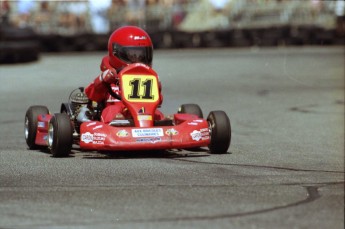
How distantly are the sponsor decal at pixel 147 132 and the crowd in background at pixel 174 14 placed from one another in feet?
109

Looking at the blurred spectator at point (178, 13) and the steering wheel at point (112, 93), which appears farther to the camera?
the blurred spectator at point (178, 13)

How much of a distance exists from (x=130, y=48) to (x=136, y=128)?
1065 mm

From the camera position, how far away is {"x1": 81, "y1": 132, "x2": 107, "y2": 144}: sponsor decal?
7.56 m

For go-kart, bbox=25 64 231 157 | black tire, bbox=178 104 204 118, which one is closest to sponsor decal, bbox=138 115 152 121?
go-kart, bbox=25 64 231 157

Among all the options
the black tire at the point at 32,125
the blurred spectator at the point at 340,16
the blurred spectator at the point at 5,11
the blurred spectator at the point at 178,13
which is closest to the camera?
the black tire at the point at 32,125

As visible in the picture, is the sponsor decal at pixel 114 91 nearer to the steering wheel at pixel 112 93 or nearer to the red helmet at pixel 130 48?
the steering wheel at pixel 112 93

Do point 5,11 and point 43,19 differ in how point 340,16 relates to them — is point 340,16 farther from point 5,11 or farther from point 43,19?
point 5,11

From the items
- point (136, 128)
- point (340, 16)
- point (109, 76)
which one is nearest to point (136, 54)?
point (109, 76)

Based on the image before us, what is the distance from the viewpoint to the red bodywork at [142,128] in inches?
296

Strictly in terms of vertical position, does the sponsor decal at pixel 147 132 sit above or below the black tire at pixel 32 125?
above

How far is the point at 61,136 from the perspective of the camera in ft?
25.0

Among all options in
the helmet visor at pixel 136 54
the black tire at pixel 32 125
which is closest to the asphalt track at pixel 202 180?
the black tire at pixel 32 125

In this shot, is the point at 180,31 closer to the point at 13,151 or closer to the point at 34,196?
the point at 13,151

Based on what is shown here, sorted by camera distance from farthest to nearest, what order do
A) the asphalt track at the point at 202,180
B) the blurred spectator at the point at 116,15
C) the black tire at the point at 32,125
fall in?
the blurred spectator at the point at 116,15
the black tire at the point at 32,125
the asphalt track at the point at 202,180
